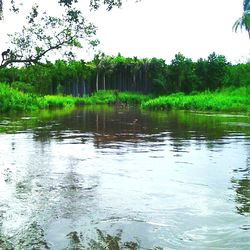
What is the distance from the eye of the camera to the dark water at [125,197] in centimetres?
569

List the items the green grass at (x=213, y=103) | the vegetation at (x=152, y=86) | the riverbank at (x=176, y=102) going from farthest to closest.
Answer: the vegetation at (x=152, y=86) → the green grass at (x=213, y=103) → the riverbank at (x=176, y=102)

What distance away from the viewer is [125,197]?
7.74m

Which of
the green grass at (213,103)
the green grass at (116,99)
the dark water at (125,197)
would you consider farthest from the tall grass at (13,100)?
the green grass at (116,99)

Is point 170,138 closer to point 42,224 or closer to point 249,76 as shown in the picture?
point 42,224

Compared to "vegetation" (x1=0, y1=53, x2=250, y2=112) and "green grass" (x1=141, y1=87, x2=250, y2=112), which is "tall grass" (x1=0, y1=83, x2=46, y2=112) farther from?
"green grass" (x1=141, y1=87, x2=250, y2=112)

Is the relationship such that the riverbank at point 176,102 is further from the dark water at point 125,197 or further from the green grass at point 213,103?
the dark water at point 125,197

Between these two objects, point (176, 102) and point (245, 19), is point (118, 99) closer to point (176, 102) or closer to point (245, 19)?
point (176, 102)

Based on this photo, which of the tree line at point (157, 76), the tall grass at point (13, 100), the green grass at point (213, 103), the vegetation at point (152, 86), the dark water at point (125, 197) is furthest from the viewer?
the tree line at point (157, 76)

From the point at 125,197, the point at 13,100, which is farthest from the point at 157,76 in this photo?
the point at 125,197

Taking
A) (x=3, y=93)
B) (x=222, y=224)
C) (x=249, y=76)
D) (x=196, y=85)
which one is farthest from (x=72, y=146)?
(x=196, y=85)

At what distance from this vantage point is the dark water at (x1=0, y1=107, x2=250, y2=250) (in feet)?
18.7

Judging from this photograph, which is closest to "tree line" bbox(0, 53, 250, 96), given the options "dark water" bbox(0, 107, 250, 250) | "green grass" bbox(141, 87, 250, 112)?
"green grass" bbox(141, 87, 250, 112)

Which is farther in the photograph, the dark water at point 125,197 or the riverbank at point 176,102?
the riverbank at point 176,102

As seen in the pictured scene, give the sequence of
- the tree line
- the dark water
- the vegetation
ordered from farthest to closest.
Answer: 1. the tree line
2. the vegetation
3. the dark water
